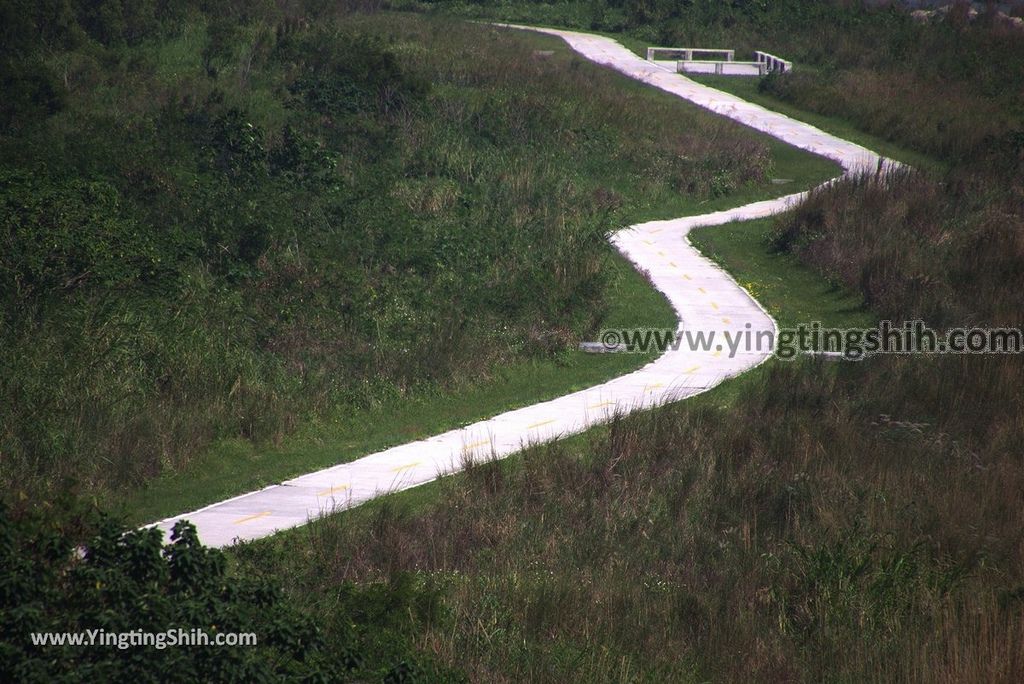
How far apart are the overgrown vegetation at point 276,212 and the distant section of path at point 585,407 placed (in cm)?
122

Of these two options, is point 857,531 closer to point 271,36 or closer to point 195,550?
point 195,550

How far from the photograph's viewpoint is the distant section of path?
1161 cm

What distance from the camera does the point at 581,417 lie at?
1499 centimetres

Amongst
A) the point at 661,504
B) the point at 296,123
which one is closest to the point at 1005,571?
the point at 661,504

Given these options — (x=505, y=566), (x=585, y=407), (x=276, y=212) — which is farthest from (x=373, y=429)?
(x=276, y=212)

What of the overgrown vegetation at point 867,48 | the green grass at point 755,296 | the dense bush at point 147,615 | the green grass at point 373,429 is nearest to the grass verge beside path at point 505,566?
the dense bush at point 147,615

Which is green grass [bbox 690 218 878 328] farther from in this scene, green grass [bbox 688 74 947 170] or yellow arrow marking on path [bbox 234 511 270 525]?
yellow arrow marking on path [bbox 234 511 270 525]

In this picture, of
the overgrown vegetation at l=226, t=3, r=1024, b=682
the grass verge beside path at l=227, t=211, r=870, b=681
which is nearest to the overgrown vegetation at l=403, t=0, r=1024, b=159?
the overgrown vegetation at l=226, t=3, r=1024, b=682

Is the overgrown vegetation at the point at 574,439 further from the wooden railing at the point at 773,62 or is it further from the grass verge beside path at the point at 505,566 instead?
the wooden railing at the point at 773,62

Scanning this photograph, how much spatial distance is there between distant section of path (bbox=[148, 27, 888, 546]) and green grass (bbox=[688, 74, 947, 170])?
3.49 metres

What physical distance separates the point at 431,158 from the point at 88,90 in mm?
8667

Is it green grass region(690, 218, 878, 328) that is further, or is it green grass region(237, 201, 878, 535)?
green grass region(690, 218, 878, 328)

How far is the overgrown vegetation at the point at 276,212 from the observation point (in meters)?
14.1

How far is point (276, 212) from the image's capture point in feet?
71.4
